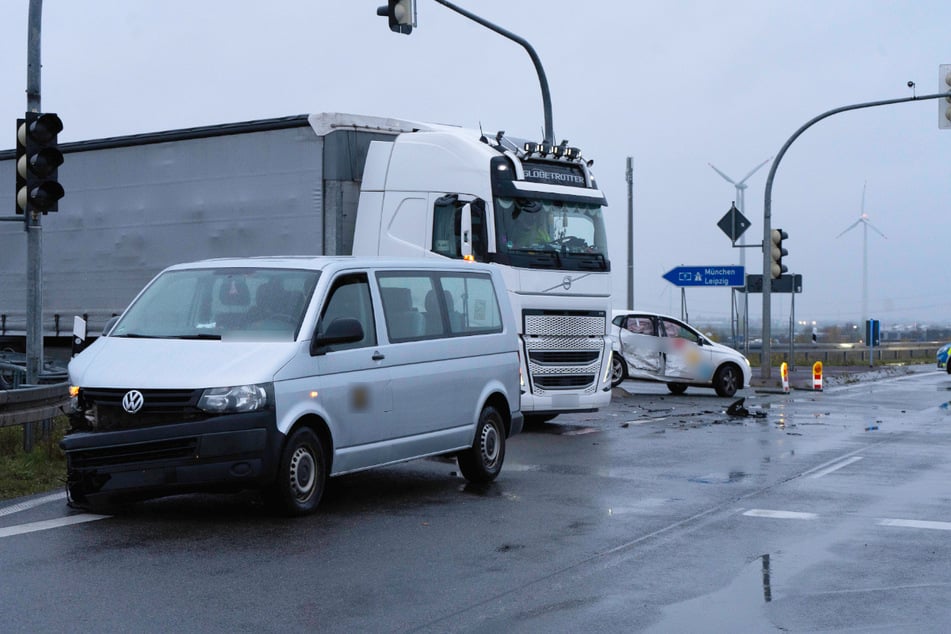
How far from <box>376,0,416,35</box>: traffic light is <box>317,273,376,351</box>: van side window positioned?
9623 millimetres

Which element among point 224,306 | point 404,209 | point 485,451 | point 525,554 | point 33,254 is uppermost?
point 404,209

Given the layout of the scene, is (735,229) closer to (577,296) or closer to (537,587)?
(577,296)

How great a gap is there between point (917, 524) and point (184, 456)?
544cm

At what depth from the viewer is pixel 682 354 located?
86.1ft

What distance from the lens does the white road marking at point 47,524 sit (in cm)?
905

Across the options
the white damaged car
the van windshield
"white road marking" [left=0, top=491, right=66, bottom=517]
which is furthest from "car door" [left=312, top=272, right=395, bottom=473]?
the white damaged car

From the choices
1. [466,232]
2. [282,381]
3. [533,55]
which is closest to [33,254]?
[466,232]

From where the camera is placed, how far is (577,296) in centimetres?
1745

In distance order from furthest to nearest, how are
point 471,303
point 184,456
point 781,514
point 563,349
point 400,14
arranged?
point 400,14, point 563,349, point 471,303, point 781,514, point 184,456

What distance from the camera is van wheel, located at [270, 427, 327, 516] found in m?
9.37

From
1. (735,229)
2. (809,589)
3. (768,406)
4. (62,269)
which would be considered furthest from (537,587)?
(735,229)

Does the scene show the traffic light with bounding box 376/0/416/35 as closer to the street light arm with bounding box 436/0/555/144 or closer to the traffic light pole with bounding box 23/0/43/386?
the street light arm with bounding box 436/0/555/144

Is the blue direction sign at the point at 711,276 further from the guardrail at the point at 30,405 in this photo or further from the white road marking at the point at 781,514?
the white road marking at the point at 781,514

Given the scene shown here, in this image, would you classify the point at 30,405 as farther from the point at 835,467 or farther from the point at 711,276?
the point at 711,276
